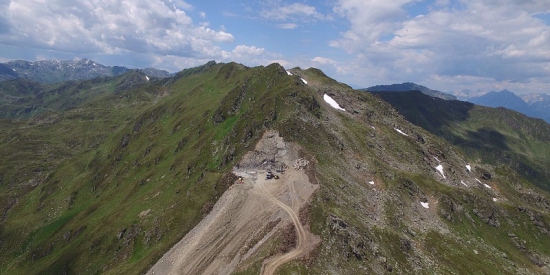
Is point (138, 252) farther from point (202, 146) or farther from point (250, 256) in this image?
point (202, 146)

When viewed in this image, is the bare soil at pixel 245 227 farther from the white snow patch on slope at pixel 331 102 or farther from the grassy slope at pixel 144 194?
the white snow patch on slope at pixel 331 102

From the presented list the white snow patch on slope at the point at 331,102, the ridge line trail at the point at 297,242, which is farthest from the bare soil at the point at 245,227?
the white snow patch on slope at the point at 331,102

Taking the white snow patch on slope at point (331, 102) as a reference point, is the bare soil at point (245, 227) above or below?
below

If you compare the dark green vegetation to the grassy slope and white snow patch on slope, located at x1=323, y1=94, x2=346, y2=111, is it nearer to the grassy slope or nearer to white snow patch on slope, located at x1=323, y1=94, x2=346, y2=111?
the grassy slope

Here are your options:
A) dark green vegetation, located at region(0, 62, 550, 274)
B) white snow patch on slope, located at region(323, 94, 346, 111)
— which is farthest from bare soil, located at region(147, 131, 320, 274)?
white snow patch on slope, located at region(323, 94, 346, 111)

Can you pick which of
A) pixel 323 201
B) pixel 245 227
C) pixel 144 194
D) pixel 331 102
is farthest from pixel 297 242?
pixel 331 102

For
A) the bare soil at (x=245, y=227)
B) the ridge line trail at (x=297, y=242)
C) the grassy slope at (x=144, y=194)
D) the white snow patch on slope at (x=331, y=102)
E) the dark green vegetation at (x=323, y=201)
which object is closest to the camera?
the ridge line trail at (x=297, y=242)

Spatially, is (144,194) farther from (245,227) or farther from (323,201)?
(323,201)
